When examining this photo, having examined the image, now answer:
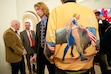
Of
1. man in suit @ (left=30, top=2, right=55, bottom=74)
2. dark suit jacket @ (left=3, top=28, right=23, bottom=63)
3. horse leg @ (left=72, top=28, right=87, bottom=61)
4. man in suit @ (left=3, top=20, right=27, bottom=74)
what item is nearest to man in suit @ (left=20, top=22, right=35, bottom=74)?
man in suit @ (left=3, top=20, right=27, bottom=74)

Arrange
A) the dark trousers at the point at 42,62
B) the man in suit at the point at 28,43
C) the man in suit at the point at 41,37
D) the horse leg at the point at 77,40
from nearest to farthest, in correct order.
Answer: the horse leg at the point at 77,40 < the man in suit at the point at 41,37 < the dark trousers at the point at 42,62 < the man in suit at the point at 28,43

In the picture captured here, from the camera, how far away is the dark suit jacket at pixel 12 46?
13.4ft

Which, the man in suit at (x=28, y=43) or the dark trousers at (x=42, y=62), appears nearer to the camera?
the dark trousers at (x=42, y=62)

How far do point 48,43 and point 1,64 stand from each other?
11.7ft

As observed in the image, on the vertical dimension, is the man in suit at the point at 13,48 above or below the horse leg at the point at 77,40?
below

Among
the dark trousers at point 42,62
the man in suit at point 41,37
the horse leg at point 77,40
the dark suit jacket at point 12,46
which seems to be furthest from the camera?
the dark suit jacket at point 12,46

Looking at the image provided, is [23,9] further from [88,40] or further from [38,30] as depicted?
[88,40]

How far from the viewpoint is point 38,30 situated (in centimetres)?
294

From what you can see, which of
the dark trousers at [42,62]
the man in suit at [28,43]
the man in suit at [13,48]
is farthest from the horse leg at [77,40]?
the man in suit at [28,43]

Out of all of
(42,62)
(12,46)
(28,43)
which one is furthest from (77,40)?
(28,43)

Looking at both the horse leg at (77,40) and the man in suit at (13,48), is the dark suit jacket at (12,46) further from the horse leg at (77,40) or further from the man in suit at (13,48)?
the horse leg at (77,40)

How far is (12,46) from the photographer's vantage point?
4.09 metres

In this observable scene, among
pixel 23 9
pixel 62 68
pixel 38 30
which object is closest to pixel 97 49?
pixel 62 68

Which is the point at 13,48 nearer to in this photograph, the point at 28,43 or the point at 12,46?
the point at 12,46
